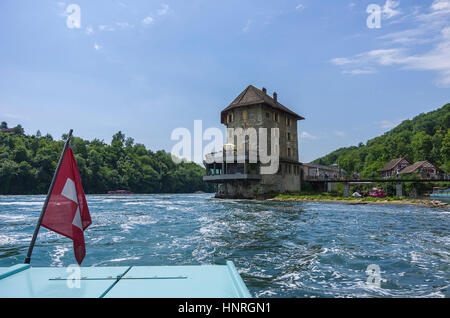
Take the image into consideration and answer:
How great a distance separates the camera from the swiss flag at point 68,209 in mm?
4023

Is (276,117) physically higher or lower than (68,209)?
higher

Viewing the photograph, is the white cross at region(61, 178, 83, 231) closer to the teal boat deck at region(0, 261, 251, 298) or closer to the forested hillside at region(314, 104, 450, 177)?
the teal boat deck at region(0, 261, 251, 298)

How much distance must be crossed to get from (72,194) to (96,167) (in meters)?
92.0

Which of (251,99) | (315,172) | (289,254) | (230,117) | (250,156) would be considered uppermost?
(251,99)

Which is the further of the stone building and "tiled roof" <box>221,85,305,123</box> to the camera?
"tiled roof" <box>221,85,305,123</box>

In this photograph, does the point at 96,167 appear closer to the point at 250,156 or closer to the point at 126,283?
the point at 250,156

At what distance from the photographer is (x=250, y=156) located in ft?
136

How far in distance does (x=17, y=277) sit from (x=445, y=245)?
1039 centimetres

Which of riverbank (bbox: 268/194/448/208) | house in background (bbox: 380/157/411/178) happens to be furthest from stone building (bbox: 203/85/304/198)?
house in background (bbox: 380/157/411/178)

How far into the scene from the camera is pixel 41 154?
245 ft

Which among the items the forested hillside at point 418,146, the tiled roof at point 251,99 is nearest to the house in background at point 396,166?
the forested hillside at point 418,146

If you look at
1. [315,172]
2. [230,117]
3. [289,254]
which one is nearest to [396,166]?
[315,172]

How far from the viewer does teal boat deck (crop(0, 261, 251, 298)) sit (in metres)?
2.83
